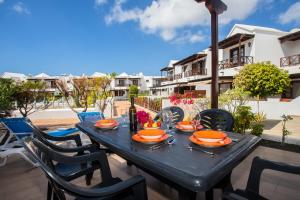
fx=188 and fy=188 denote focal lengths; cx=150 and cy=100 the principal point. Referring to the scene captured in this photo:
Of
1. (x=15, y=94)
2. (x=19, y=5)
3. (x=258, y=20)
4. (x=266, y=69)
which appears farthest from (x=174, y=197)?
(x=258, y=20)

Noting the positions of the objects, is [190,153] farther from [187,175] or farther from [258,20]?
[258,20]

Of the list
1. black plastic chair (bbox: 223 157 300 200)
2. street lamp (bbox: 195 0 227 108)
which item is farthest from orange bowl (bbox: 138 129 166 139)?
street lamp (bbox: 195 0 227 108)

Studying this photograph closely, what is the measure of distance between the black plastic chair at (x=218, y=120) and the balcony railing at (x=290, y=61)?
14133 millimetres

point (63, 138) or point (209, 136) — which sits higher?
point (209, 136)

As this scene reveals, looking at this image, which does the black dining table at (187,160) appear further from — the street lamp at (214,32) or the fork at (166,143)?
the street lamp at (214,32)

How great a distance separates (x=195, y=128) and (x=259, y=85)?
27.9 feet

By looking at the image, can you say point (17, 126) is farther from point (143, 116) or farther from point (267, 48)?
point (267, 48)

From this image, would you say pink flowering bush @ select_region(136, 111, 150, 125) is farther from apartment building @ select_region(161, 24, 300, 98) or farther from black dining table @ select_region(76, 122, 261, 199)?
apartment building @ select_region(161, 24, 300, 98)

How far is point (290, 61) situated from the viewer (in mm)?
14133

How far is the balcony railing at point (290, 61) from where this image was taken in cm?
1377

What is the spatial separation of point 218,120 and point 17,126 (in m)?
3.76

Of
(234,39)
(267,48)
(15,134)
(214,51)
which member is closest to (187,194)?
(214,51)

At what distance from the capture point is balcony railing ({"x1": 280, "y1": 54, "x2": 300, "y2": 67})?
1377cm

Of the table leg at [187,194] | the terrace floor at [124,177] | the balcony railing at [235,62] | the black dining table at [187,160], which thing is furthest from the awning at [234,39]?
the table leg at [187,194]
